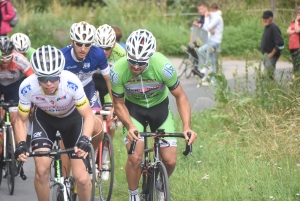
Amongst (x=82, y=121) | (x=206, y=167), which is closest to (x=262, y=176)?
(x=206, y=167)

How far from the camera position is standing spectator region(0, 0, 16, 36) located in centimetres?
1490

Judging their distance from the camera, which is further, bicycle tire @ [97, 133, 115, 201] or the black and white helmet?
the black and white helmet

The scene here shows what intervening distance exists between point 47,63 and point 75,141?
3.57 ft

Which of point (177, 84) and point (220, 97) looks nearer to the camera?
point (177, 84)

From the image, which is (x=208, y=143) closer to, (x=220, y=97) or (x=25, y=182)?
(x=220, y=97)

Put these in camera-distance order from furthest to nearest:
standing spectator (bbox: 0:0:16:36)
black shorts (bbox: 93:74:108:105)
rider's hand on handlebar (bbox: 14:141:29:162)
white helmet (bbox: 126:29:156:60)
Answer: standing spectator (bbox: 0:0:16:36), black shorts (bbox: 93:74:108:105), white helmet (bbox: 126:29:156:60), rider's hand on handlebar (bbox: 14:141:29:162)

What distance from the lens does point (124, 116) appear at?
7.24 m

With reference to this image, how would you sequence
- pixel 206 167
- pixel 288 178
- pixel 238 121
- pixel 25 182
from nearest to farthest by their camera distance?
pixel 288 178
pixel 206 167
pixel 25 182
pixel 238 121

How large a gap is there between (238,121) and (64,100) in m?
4.25

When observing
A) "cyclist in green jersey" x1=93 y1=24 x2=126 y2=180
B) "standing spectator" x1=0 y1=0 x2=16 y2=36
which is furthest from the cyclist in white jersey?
"standing spectator" x1=0 y1=0 x2=16 y2=36

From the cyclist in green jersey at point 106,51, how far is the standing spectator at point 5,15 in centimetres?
533

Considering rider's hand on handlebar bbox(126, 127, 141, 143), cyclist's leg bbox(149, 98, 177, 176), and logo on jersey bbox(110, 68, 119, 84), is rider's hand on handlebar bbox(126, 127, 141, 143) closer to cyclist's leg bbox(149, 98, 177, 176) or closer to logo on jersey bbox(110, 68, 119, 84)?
cyclist's leg bbox(149, 98, 177, 176)

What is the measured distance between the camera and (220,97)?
441 inches

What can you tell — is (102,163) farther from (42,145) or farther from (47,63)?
(47,63)
